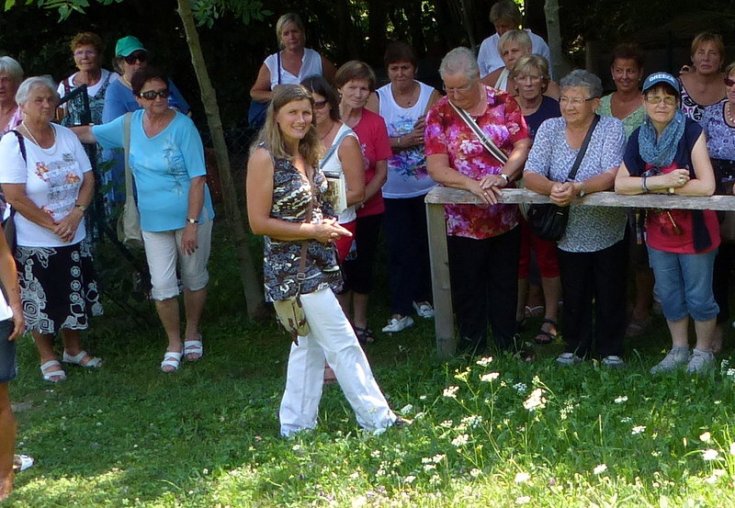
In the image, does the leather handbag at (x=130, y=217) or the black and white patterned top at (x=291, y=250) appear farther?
the leather handbag at (x=130, y=217)

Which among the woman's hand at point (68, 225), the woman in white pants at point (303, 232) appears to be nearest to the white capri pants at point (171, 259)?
the woman's hand at point (68, 225)

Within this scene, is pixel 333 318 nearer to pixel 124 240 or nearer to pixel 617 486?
pixel 617 486

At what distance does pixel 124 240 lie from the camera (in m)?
7.88

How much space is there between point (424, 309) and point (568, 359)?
1.80 metres

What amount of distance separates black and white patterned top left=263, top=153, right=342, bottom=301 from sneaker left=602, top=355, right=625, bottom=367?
1828 mm

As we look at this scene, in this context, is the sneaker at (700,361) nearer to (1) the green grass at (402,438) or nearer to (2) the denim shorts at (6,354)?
(1) the green grass at (402,438)

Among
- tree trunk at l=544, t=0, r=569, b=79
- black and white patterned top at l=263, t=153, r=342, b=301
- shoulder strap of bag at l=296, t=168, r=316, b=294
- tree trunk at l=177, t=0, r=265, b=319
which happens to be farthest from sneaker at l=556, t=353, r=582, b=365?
tree trunk at l=177, t=0, r=265, b=319

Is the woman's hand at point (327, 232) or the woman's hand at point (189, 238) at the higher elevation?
the woman's hand at point (327, 232)

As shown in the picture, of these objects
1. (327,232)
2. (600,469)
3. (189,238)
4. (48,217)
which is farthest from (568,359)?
(48,217)

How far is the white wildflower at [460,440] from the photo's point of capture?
491 centimetres

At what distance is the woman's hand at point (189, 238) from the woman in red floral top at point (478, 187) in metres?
1.74

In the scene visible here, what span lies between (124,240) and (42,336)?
833 mm

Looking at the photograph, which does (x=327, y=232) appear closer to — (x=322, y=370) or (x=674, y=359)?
(x=322, y=370)

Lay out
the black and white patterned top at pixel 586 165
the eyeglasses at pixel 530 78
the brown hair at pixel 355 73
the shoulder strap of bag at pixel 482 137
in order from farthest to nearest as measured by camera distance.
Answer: the brown hair at pixel 355 73, the eyeglasses at pixel 530 78, the shoulder strap of bag at pixel 482 137, the black and white patterned top at pixel 586 165
